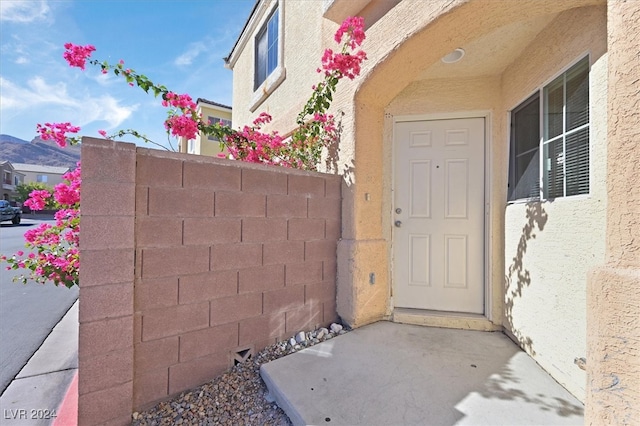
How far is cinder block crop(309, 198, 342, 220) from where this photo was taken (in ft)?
10.1

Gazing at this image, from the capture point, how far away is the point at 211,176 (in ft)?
7.68

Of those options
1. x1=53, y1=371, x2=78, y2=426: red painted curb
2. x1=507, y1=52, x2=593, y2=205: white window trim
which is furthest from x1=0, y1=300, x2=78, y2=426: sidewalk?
x1=507, y1=52, x2=593, y2=205: white window trim

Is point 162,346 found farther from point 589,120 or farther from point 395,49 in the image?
point 589,120

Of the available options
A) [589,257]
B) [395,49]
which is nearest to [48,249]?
[395,49]

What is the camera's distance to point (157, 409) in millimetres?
2047

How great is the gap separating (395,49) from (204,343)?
3.19m

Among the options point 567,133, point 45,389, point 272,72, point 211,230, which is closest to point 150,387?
point 211,230

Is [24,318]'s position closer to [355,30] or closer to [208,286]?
[208,286]

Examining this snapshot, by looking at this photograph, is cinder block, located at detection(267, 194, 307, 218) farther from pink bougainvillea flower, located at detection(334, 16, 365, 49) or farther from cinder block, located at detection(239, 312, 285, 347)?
pink bougainvillea flower, located at detection(334, 16, 365, 49)

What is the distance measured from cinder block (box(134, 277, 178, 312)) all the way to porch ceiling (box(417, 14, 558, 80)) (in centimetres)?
336

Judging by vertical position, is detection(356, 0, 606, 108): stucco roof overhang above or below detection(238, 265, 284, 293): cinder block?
above

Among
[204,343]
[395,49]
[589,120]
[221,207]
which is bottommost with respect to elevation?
[204,343]

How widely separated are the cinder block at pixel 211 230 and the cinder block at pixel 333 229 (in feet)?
3.52

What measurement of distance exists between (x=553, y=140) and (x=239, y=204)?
2.93 m
